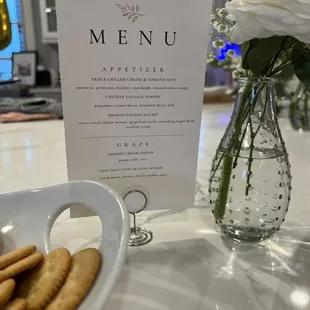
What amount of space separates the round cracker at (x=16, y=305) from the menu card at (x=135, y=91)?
0.21m

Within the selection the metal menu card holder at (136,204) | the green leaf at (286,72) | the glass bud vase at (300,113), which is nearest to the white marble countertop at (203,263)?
the metal menu card holder at (136,204)

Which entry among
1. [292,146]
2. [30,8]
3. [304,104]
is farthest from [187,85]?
[30,8]

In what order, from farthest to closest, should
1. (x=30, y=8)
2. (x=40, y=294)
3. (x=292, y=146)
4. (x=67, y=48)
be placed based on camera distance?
1. (x=30, y=8)
2. (x=292, y=146)
3. (x=67, y=48)
4. (x=40, y=294)

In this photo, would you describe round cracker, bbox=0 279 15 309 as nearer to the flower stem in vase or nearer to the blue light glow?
the flower stem in vase

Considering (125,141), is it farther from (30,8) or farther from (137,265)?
(30,8)

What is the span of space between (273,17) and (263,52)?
57 millimetres

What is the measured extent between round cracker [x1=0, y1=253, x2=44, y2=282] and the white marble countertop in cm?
10

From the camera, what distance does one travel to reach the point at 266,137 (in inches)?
19.3

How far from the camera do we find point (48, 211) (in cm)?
43

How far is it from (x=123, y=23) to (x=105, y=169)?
0.62 feet

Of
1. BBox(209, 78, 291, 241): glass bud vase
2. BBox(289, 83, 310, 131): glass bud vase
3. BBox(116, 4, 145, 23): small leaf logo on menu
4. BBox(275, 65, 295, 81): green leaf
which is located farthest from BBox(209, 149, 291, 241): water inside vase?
BBox(289, 83, 310, 131): glass bud vase

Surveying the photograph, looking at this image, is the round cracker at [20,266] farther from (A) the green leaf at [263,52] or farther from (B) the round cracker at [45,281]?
(A) the green leaf at [263,52]

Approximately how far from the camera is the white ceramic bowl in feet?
1.18

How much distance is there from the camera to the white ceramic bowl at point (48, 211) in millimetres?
360
